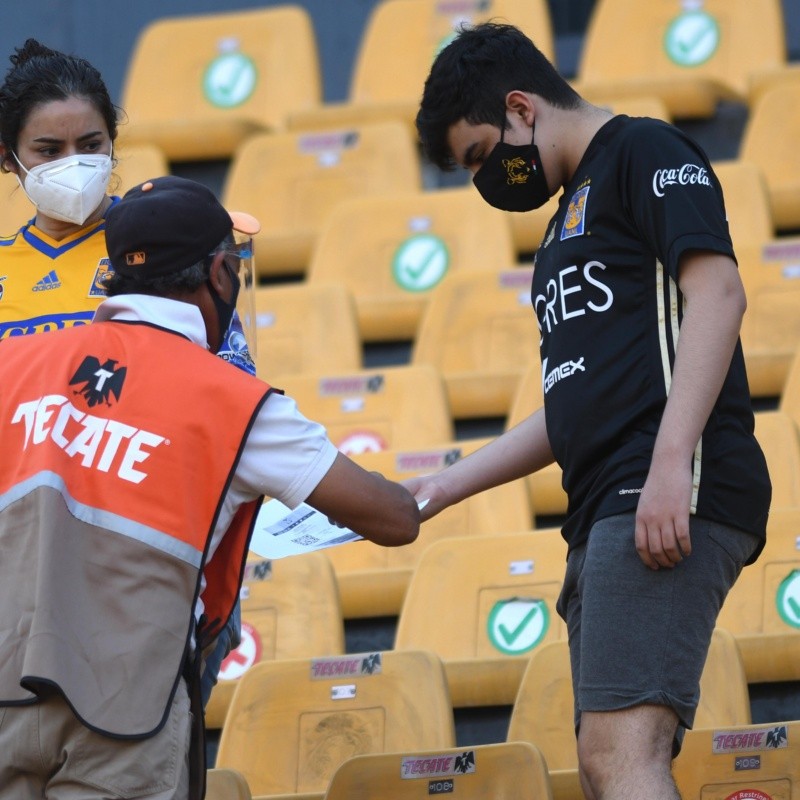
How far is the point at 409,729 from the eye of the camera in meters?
3.23

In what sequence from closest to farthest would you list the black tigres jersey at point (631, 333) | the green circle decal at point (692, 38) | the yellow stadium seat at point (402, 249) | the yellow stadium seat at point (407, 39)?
the black tigres jersey at point (631, 333) → the yellow stadium seat at point (402, 249) → the green circle decal at point (692, 38) → the yellow stadium seat at point (407, 39)

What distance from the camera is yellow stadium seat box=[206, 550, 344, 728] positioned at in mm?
3727

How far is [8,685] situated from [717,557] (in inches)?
38.4

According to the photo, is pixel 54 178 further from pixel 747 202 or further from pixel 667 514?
pixel 747 202

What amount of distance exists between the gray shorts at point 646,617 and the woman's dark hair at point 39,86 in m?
1.23

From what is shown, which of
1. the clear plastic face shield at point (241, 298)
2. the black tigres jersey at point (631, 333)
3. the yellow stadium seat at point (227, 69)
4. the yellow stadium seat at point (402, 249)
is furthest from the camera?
the yellow stadium seat at point (227, 69)

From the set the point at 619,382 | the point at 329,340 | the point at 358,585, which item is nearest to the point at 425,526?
the point at 358,585

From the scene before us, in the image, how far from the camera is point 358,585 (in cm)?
394

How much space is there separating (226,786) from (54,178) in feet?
3.60

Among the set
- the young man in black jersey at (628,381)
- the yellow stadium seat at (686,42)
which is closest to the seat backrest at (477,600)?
the young man in black jersey at (628,381)

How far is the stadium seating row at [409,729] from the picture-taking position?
2824 millimetres

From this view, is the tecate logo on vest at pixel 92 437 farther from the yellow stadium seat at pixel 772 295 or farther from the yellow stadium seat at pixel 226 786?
the yellow stadium seat at pixel 772 295

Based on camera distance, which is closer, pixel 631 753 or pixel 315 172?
pixel 631 753

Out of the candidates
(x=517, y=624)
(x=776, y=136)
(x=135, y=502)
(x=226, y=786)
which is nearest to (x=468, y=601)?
(x=517, y=624)
